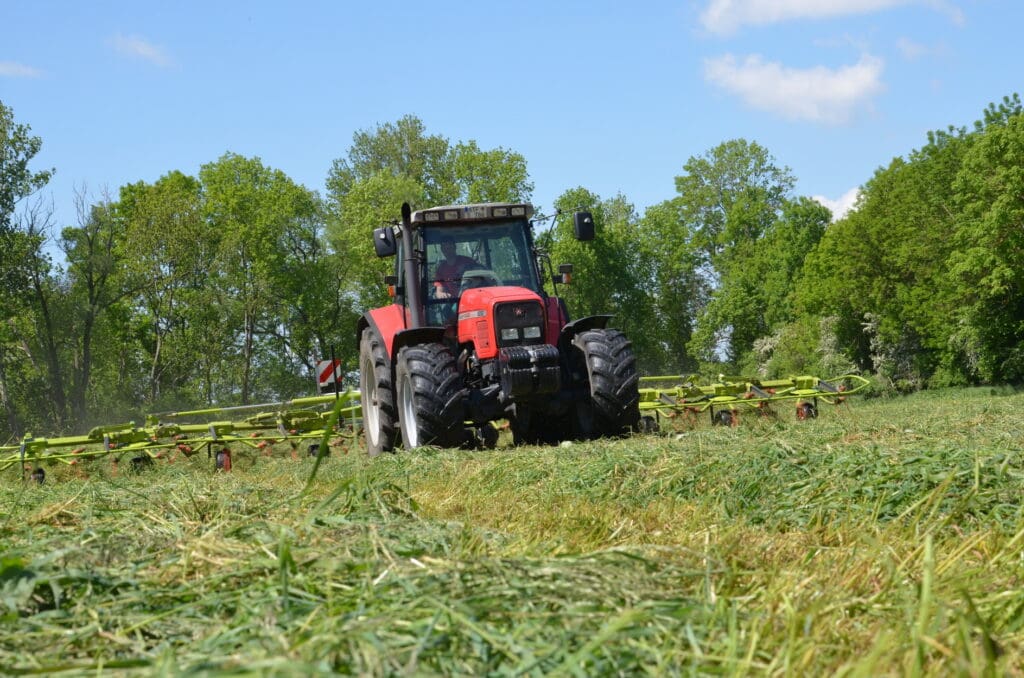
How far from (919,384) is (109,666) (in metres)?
39.1

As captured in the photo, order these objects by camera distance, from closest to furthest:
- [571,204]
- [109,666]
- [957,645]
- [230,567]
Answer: [109,666], [957,645], [230,567], [571,204]

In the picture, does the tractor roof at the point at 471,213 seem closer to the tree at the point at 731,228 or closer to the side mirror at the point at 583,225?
the side mirror at the point at 583,225

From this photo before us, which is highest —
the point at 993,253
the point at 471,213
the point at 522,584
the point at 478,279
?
the point at 993,253

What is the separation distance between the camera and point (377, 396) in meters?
11.3

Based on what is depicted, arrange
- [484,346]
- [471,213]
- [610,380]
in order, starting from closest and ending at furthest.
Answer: [610,380] < [484,346] < [471,213]

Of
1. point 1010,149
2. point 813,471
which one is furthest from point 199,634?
point 1010,149

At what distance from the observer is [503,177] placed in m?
51.8

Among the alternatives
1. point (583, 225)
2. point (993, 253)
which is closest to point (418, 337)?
point (583, 225)

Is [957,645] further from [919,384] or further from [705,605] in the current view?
[919,384]

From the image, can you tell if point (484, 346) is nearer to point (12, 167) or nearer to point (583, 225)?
point (583, 225)

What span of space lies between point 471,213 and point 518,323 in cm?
160

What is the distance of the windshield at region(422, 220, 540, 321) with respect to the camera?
Answer: 436 inches

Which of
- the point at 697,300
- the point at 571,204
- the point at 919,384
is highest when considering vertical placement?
the point at 571,204

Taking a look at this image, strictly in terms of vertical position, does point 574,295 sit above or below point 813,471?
above
